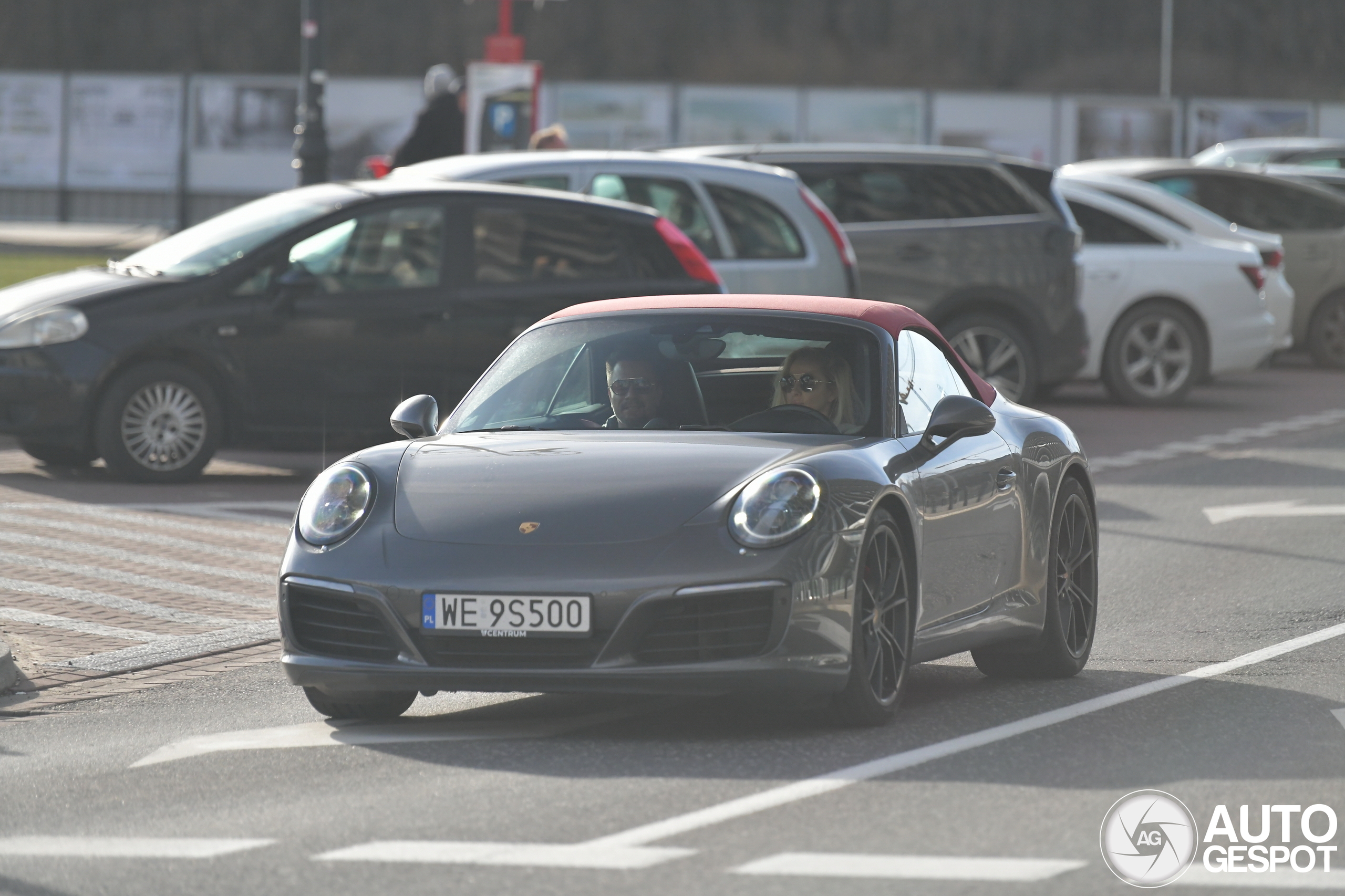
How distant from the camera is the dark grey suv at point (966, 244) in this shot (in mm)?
17172

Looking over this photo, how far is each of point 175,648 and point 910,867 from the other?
4116mm

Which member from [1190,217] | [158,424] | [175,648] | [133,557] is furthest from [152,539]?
[1190,217]

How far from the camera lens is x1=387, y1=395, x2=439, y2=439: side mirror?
7230mm

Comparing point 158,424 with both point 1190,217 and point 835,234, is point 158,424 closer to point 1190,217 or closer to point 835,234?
point 835,234

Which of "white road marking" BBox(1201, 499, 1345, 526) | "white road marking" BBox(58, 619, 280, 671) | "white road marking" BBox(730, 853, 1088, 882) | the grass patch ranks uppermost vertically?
the grass patch

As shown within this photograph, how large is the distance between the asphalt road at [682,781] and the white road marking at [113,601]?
1028 millimetres

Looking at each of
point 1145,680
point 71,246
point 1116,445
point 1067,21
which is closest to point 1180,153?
point 71,246

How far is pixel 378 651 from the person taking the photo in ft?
20.8

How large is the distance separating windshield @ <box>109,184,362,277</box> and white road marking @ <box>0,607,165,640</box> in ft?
14.7

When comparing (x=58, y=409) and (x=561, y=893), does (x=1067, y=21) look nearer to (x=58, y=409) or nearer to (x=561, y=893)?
(x=58, y=409)

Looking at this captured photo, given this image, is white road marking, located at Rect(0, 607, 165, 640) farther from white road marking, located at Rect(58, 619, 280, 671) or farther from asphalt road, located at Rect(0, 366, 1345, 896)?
asphalt road, located at Rect(0, 366, 1345, 896)

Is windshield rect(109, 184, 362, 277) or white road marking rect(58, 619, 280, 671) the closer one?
white road marking rect(58, 619, 280, 671)

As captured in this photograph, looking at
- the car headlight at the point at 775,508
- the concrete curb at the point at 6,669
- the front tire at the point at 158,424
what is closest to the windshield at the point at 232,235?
the front tire at the point at 158,424

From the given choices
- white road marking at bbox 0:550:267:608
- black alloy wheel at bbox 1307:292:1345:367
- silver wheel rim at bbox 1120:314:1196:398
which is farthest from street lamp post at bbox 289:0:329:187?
black alloy wheel at bbox 1307:292:1345:367
